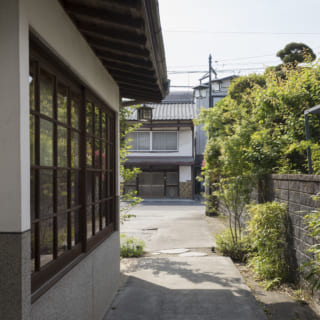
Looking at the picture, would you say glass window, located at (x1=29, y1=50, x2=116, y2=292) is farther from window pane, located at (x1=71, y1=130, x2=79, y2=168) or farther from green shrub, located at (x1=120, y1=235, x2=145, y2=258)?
green shrub, located at (x1=120, y1=235, x2=145, y2=258)

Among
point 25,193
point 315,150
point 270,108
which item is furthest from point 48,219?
point 270,108

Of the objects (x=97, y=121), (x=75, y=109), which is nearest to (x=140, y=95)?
(x=97, y=121)

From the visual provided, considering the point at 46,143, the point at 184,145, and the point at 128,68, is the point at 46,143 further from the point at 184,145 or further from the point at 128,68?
the point at 184,145

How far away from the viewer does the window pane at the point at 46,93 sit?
8.83 feet

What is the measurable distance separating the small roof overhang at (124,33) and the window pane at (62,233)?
1.78 meters

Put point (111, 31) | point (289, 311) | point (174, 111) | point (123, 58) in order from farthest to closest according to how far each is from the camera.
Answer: point (174, 111)
point (289, 311)
point (123, 58)
point (111, 31)

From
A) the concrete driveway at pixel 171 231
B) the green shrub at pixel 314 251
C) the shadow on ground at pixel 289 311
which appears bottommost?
the concrete driveway at pixel 171 231

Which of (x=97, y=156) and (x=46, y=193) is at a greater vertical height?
(x=97, y=156)

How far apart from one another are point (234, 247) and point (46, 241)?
5341 mm

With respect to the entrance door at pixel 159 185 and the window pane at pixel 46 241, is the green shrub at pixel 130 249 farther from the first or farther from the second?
the entrance door at pixel 159 185

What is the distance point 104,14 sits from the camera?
9.74 feet

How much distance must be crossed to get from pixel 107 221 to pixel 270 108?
13.3ft

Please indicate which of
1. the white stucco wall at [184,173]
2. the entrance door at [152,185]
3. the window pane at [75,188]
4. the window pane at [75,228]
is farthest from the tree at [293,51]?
the entrance door at [152,185]

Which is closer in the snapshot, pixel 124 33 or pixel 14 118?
pixel 14 118
